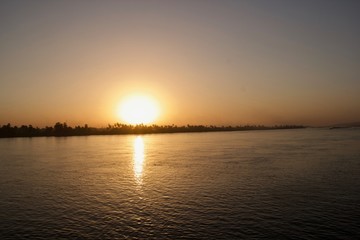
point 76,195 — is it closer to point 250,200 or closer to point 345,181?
point 250,200

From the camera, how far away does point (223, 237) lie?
22.1 m

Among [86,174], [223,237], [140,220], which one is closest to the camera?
[223,237]

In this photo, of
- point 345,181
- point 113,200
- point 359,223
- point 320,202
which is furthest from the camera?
point 345,181

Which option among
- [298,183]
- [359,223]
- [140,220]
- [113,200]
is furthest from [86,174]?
[359,223]

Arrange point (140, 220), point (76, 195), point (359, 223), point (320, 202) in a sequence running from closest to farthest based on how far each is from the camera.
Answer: point (359, 223) → point (140, 220) → point (320, 202) → point (76, 195)

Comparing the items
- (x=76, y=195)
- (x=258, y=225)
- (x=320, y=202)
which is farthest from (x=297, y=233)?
(x=76, y=195)

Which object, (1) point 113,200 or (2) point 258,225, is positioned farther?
(1) point 113,200

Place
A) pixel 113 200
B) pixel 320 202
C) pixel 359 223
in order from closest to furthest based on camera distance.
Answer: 1. pixel 359 223
2. pixel 320 202
3. pixel 113 200

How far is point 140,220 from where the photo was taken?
26453 millimetres

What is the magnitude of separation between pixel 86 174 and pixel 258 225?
36.3 meters

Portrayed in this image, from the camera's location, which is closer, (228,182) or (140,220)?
(140,220)

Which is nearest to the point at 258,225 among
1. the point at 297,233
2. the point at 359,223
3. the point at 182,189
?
the point at 297,233

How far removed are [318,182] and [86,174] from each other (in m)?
35.8

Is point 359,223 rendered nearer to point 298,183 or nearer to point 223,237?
point 223,237
